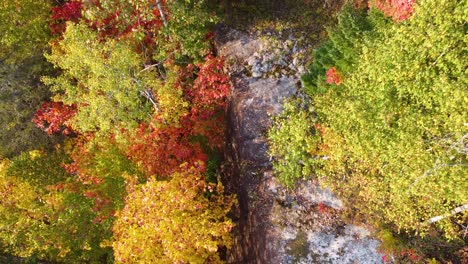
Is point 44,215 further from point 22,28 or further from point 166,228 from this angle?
point 22,28

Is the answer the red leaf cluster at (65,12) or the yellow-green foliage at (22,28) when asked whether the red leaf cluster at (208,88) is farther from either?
the yellow-green foliage at (22,28)

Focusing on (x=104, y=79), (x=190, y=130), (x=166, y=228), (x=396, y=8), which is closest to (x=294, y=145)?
(x=190, y=130)

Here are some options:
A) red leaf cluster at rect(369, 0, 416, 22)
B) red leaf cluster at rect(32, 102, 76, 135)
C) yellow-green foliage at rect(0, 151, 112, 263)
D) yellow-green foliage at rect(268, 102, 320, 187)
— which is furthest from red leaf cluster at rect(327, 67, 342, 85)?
red leaf cluster at rect(32, 102, 76, 135)

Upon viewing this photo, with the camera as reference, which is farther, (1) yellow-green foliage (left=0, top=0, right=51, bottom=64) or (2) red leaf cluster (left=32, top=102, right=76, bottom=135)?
(2) red leaf cluster (left=32, top=102, right=76, bottom=135)

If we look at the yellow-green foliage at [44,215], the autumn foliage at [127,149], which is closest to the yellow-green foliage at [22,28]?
the autumn foliage at [127,149]

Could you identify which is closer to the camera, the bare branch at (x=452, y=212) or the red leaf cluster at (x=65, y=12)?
the bare branch at (x=452, y=212)

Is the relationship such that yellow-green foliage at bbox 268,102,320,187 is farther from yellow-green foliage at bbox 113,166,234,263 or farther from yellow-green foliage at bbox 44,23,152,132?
yellow-green foliage at bbox 44,23,152,132

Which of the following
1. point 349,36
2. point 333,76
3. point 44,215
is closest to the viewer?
point 349,36
